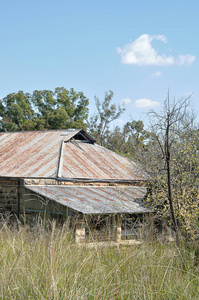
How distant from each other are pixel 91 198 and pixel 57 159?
126 inches

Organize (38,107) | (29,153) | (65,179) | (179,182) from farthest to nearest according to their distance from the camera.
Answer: (38,107)
(29,153)
(65,179)
(179,182)

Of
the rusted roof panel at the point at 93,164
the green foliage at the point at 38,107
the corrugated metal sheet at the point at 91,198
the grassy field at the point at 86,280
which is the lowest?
the grassy field at the point at 86,280

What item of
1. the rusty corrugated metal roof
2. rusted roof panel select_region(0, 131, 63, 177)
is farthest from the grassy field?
rusted roof panel select_region(0, 131, 63, 177)

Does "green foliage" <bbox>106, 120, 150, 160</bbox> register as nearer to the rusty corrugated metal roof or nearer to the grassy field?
the rusty corrugated metal roof

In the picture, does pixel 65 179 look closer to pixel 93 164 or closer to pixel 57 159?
pixel 57 159

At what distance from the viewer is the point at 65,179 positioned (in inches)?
620

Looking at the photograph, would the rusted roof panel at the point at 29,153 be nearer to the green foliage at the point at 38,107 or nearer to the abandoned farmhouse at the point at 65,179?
the abandoned farmhouse at the point at 65,179

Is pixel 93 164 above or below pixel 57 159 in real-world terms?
below

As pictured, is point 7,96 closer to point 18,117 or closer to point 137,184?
A: point 18,117

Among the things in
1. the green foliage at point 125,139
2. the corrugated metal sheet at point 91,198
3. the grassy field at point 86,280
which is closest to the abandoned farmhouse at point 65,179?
the corrugated metal sheet at point 91,198

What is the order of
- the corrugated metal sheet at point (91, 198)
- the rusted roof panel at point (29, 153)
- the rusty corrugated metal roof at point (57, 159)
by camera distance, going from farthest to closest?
1. the rusty corrugated metal roof at point (57, 159)
2. the rusted roof panel at point (29, 153)
3. the corrugated metal sheet at point (91, 198)

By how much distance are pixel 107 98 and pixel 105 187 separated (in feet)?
87.8

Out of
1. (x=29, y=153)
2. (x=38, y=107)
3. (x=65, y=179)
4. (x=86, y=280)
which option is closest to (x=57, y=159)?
(x=65, y=179)

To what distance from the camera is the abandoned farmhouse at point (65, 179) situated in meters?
13.6
